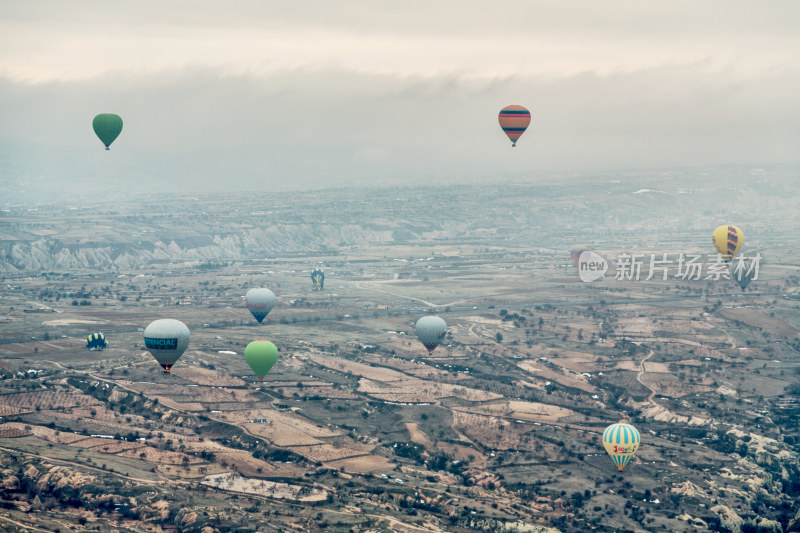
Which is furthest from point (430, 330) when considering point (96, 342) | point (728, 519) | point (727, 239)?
point (727, 239)

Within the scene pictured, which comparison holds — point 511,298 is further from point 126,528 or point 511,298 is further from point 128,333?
point 126,528

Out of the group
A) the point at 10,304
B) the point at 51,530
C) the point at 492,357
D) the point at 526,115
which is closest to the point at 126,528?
the point at 51,530

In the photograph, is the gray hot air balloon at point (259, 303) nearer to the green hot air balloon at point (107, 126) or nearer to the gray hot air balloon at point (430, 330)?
the green hot air balloon at point (107, 126)

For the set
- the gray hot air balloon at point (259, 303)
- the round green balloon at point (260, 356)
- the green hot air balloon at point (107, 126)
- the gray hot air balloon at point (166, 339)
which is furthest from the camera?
the gray hot air balloon at point (259, 303)

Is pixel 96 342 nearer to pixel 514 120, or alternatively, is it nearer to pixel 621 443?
pixel 514 120

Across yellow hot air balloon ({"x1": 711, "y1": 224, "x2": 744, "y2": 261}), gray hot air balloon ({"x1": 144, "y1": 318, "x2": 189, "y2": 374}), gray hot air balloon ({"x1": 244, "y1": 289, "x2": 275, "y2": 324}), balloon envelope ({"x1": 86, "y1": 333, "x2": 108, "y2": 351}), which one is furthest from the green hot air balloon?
yellow hot air balloon ({"x1": 711, "y1": 224, "x2": 744, "y2": 261})

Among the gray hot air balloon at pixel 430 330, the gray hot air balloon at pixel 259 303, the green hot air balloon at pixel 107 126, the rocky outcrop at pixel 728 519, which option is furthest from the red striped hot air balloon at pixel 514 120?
the rocky outcrop at pixel 728 519
